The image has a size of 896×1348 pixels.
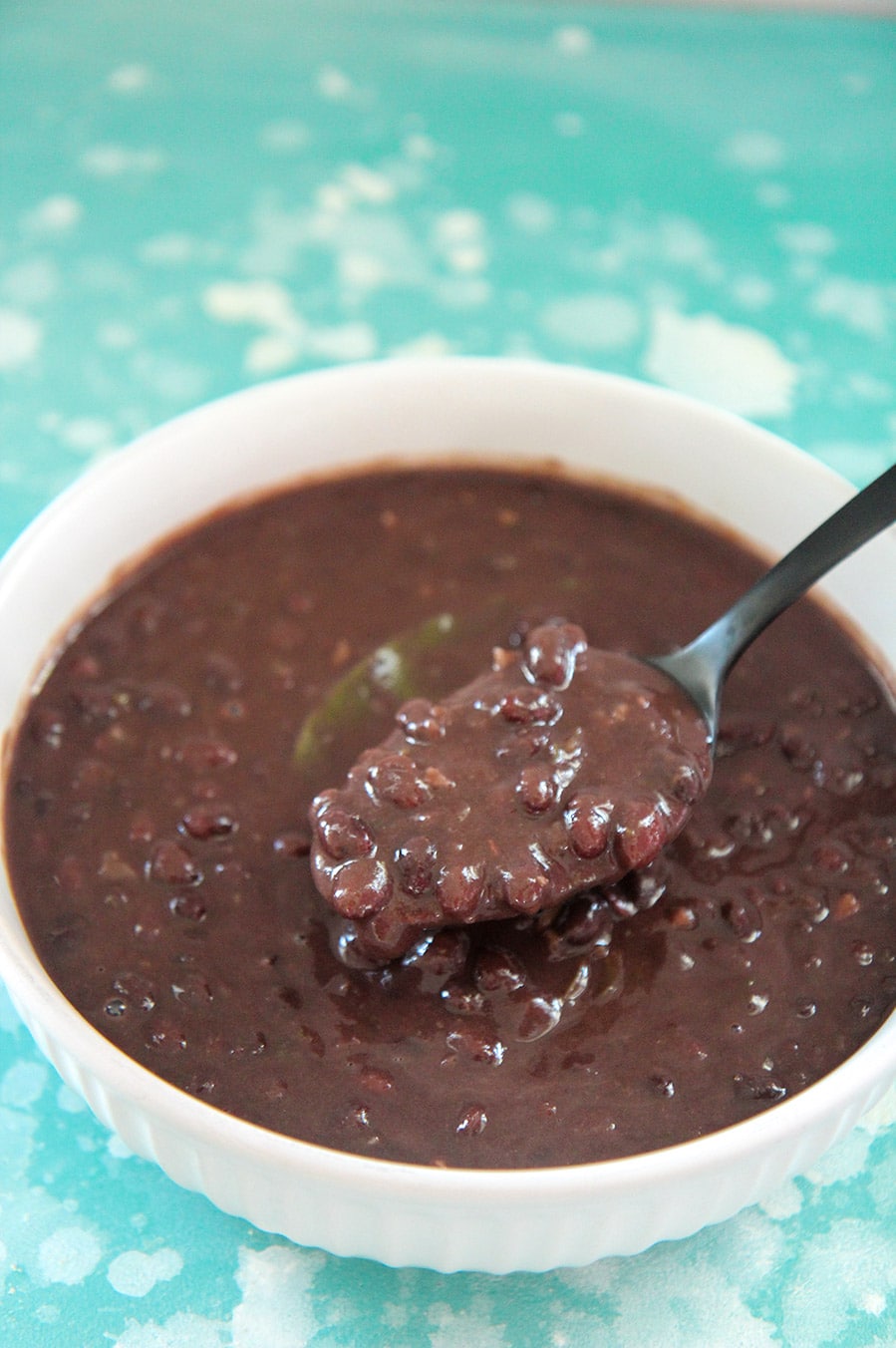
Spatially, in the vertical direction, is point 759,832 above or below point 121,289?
above

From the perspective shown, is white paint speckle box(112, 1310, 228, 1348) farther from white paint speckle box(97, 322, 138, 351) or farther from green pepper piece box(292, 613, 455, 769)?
white paint speckle box(97, 322, 138, 351)

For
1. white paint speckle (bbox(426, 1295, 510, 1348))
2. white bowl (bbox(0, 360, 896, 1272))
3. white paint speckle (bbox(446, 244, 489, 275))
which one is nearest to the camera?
white bowl (bbox(0, 360, 896, 1272))

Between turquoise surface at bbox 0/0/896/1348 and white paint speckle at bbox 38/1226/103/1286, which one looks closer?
white paint speckle at bbox 38/1226/103/1286

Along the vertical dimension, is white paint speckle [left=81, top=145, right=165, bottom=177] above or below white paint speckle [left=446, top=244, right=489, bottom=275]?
below

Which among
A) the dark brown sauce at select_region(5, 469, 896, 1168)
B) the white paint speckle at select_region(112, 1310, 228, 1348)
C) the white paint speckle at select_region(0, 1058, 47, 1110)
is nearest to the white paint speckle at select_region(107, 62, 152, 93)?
the dark brown sauce at select_region(5, 469, 896, 1168)

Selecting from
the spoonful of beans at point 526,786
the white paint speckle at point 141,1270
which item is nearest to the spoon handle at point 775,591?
the spoonful of beans at point 526,786

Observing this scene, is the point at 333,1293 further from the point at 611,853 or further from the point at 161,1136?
the point at 611,853

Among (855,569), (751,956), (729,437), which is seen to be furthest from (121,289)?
(751,956)
